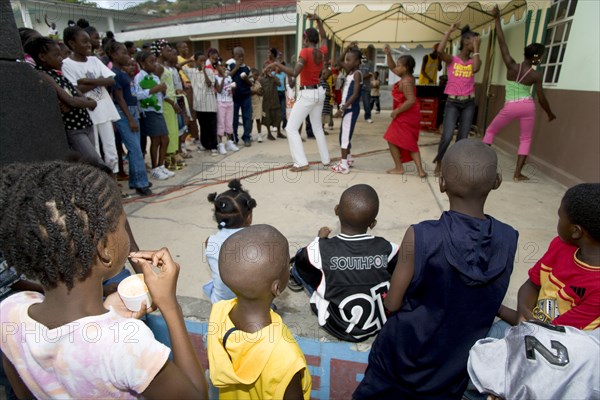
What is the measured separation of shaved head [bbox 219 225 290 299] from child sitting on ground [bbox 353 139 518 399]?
485 millimetres

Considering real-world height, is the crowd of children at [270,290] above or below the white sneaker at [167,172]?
above

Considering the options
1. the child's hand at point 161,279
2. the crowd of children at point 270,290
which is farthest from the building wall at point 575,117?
the child's hand at point 161,279

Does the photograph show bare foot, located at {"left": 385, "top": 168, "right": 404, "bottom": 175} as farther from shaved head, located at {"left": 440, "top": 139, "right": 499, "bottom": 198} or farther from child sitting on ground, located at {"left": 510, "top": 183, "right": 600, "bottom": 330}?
shaved head, located at {"left": 440, "top": 139, "right": 499, "bottom": 198}

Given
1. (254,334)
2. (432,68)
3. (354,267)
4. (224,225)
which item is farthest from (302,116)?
(432,68)

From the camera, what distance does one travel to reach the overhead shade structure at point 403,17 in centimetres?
571

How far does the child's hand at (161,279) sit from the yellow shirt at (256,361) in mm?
241

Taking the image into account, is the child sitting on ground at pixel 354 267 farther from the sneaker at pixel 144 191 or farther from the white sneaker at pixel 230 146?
the white sneaker at pixel 230 146

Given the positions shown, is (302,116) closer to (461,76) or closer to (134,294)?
(461,76)

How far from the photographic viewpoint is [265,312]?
3.91 feet

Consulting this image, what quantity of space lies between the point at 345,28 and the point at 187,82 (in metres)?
4.92

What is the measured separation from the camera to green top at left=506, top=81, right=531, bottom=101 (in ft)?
14.0

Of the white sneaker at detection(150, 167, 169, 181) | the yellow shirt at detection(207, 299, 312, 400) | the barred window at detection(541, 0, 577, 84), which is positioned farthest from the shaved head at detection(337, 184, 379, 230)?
the barred window at detection(541, 0, 577, 84)

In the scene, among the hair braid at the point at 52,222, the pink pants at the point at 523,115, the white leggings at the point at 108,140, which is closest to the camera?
the hair braid at the point at 52,222

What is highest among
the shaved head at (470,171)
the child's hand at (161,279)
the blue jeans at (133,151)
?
the shaved head at (470,171)
